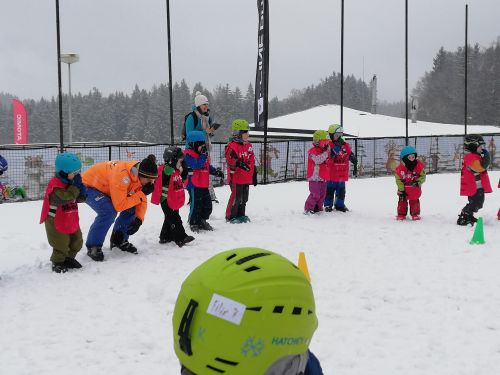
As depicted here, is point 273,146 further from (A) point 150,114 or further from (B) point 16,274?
(A) point 150,114

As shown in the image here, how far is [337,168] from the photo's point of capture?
10.3 meters

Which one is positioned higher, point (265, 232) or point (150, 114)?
point (150, 114)

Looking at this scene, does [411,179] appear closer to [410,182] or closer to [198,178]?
[410,182]

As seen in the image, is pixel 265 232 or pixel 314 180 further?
pixel 314 180

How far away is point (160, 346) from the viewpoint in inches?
157

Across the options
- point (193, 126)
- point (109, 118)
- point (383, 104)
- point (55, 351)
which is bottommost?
point (55, 351)

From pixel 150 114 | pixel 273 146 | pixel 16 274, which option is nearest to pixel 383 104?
pixel 150 114

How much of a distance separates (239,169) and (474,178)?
4281 mm

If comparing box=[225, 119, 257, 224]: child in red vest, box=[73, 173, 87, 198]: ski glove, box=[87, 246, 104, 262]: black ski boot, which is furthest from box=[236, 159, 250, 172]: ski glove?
box=[73, 173, 87, 198]: ski glove

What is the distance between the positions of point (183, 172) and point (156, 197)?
59 centimetres

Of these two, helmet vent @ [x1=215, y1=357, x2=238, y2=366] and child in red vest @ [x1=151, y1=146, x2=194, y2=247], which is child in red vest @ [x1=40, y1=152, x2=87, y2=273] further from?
helmet vent @ [x1=215, y1=357, x2=238, y2=366]

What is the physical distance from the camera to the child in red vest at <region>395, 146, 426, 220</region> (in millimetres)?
9461

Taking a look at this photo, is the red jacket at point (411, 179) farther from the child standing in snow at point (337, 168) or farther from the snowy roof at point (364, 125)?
A: the snowy roof at point (364, 125)

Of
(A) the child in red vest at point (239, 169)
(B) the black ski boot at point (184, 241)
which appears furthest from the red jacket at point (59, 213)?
(A) the child in red vest at point (239, 169)
